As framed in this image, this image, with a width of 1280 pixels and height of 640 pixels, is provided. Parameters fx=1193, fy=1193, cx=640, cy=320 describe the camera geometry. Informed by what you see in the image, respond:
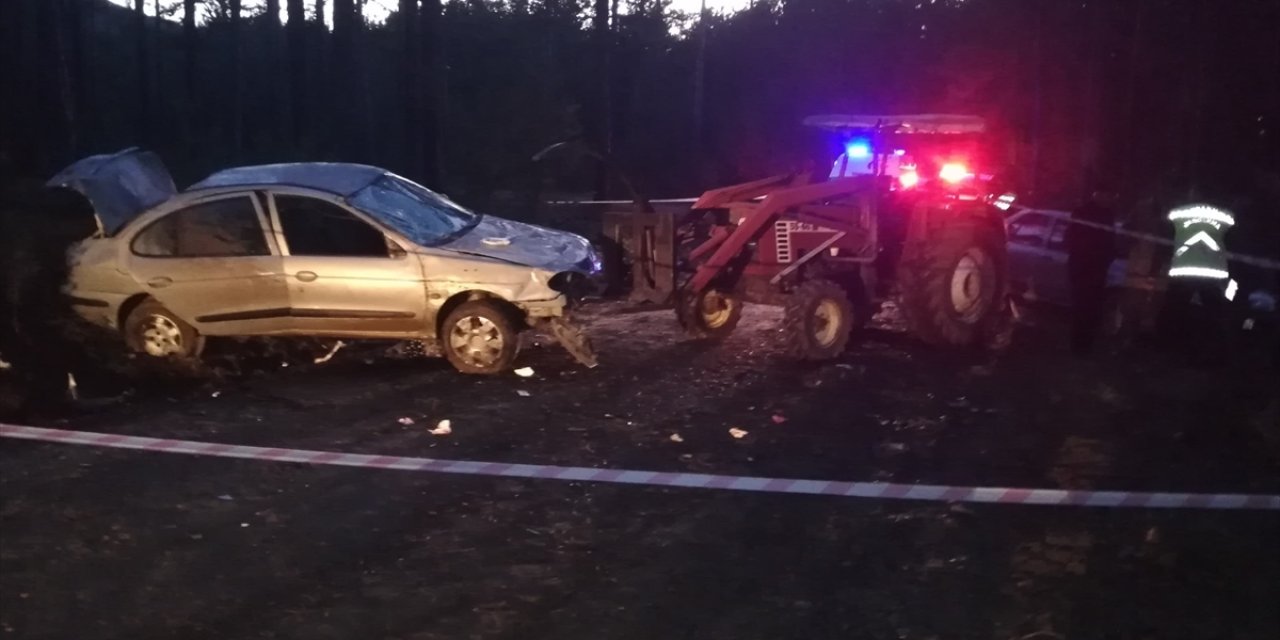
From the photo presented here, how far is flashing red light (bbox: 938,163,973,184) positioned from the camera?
453 inches

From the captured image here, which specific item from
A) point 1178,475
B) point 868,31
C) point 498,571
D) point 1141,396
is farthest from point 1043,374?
point 868,31

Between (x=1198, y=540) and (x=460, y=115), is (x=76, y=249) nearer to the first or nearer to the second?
(x=1198, y=540)

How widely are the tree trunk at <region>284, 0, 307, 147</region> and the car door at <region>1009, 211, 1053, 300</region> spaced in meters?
19.3

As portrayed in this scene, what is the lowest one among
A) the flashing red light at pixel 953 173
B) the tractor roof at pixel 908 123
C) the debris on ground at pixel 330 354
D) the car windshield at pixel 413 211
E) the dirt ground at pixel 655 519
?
the dirt ground at pixel 655 519

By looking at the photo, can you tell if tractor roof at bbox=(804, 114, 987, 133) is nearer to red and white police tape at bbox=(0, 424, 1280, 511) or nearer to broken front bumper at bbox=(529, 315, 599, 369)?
broken front bumper at bbox=(529, 315, 599, 369)

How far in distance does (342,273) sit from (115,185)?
2.37 metres

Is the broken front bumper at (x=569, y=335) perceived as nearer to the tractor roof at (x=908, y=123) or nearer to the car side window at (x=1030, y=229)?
the tractor roof at (x=908, y=123)

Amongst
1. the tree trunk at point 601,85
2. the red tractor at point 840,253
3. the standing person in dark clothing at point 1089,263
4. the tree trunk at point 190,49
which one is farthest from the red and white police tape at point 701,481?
the tree trunk at point 190,49

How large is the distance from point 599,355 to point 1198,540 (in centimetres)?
584

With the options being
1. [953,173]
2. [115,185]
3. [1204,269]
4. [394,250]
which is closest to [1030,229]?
[953,173]

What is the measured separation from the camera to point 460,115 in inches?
1235

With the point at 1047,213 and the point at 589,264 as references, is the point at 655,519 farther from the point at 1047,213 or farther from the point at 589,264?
the point at 1047,213

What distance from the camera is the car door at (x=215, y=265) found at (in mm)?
9789

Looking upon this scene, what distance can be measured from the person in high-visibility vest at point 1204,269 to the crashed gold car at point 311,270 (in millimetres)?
4690
